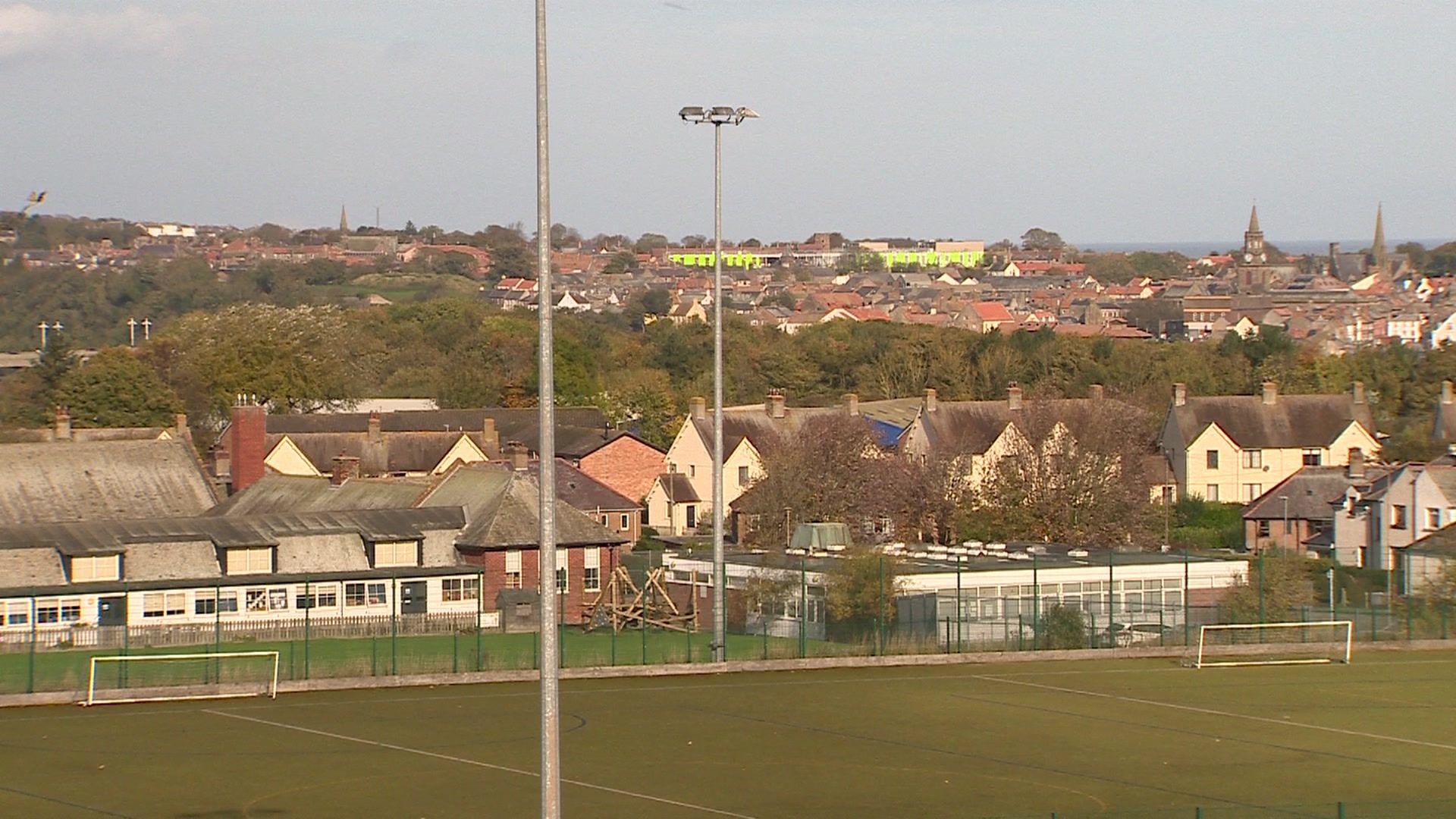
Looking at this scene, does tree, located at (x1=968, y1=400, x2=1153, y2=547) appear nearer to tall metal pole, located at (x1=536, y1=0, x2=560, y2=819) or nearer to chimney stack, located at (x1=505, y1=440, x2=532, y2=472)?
chimney stack, located at (x1=505, y1=440, x2=532, y2=472)

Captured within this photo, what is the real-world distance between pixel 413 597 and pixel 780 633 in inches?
482

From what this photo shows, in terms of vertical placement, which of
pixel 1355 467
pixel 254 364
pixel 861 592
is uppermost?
pixel 254 364

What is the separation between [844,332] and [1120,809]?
Result: 125 m

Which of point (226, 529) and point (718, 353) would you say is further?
point (226, 529)

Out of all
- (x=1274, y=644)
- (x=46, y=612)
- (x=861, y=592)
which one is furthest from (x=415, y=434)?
(x=1274, y=644)

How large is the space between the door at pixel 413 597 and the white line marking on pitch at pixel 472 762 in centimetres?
1770

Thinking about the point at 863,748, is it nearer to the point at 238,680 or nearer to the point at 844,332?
the point at 238,680

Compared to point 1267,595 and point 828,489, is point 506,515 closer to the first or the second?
point 828,489

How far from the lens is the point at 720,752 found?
31.7 metres

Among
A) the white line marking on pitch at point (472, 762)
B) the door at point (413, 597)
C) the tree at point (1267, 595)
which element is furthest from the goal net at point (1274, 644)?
the door at point (413, 597)

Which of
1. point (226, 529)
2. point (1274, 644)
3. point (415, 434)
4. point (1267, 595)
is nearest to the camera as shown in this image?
point (1274, 644)

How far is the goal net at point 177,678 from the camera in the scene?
3662 cm

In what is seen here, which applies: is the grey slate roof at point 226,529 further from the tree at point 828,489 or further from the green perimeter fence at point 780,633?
the tree at point 828,489

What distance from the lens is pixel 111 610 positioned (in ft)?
164
